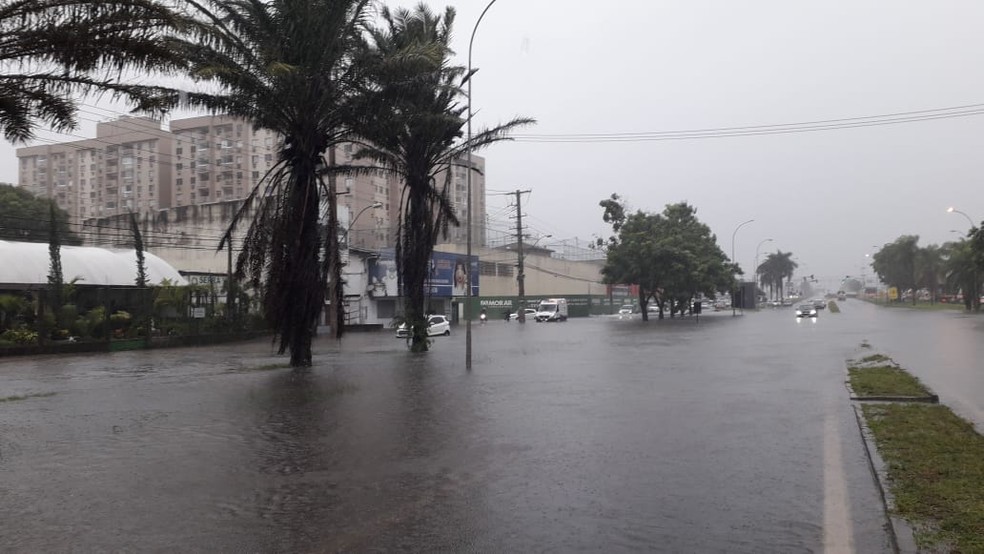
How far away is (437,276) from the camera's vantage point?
175 feet

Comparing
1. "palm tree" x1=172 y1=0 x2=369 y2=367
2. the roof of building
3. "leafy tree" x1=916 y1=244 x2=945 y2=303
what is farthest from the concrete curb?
"leafy tree" x1=916 y1=244 x2=945 y2=303

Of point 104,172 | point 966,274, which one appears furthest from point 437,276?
point 966,274

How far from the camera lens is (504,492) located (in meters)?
6.61

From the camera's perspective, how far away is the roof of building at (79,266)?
32938 mm

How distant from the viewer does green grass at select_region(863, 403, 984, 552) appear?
16.6 feet

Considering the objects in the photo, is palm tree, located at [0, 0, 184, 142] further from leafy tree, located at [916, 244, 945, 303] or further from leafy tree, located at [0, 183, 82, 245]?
leafy tree, located at [916, 244, 945, 303]

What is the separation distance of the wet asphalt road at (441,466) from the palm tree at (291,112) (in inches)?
130

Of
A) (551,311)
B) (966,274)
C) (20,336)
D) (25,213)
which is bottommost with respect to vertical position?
(20,336)

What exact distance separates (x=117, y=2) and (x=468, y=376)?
11501mm

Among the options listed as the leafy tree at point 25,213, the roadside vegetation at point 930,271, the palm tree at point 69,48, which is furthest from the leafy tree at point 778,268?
the palm tree at point 69,48

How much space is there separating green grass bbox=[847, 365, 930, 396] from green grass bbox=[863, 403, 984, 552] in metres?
1.90

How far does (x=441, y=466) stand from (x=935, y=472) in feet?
15.6

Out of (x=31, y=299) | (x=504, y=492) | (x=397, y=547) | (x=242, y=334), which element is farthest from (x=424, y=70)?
(x=242, y=334)

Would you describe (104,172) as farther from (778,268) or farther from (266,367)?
(778,268)
